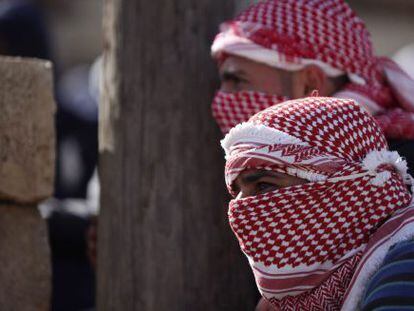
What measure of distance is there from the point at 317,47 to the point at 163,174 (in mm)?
797

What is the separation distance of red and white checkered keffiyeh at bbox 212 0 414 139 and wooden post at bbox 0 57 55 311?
2.39ft

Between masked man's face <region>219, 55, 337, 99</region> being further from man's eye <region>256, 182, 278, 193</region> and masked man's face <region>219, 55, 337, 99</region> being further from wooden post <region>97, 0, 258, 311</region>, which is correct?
man's eye <region>256, 182, 278, 193</region>

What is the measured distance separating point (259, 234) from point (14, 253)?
4.47 feet

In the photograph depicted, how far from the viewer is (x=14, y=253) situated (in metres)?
3.81

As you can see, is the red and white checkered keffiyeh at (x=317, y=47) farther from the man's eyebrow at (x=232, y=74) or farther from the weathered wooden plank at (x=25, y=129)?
the weathered wooden plank at (x=25, y=129)

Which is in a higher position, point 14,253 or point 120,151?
point 120,151

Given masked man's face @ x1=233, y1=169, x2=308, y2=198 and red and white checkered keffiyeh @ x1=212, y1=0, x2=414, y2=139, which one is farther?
red and white checkered keffiyeh @ x1=212, y1=0, x2=414, y2=139

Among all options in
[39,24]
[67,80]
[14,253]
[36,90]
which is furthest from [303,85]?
[67,80]

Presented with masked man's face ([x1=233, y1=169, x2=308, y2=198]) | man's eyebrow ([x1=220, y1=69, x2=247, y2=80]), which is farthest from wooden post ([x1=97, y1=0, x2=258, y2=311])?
masked man's face ([x1=233, y1=169, x2=308, y2=198])

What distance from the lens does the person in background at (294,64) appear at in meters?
3.64

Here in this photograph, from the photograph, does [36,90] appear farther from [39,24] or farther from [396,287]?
[39,24]

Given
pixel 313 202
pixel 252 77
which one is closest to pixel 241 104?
pixel 252 77

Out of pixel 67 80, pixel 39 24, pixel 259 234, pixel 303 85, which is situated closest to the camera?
pixel 259 234

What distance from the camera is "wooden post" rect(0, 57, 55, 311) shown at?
12.3 ft
